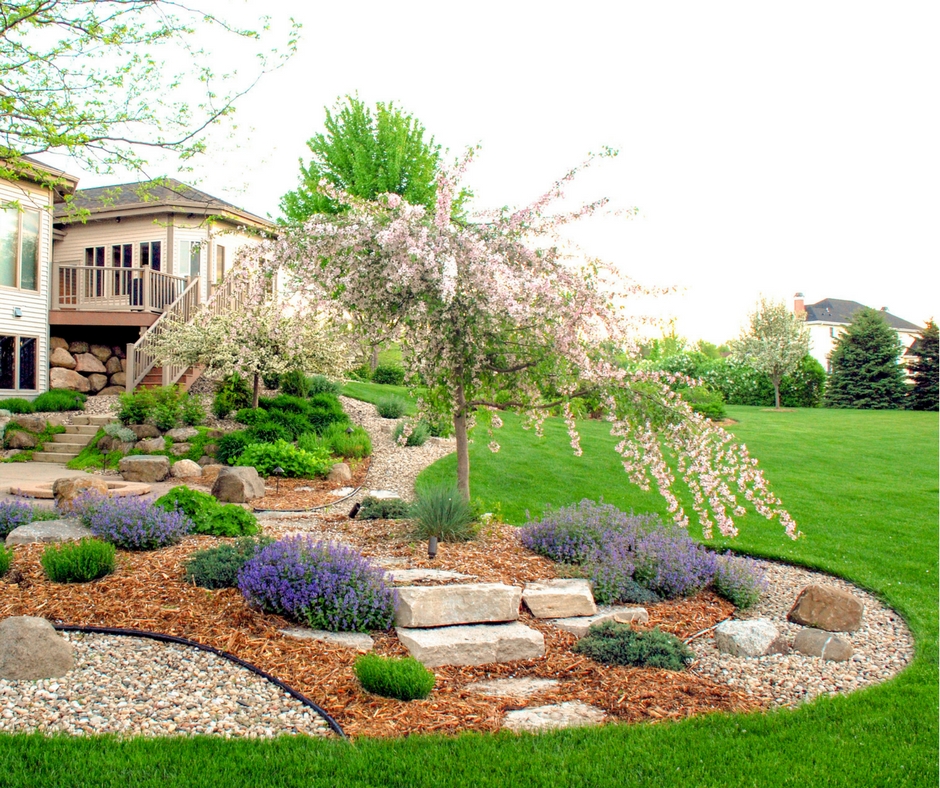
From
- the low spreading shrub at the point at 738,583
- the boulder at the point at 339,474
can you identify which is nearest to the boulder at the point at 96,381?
the boulder at the point at 339,474

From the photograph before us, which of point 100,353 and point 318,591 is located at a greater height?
point 100,353

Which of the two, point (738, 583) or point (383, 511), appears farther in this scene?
point (383, 511)

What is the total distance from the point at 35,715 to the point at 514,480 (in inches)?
317

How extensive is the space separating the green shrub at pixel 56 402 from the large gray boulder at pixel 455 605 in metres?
13.1

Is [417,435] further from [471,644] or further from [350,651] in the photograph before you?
[350,651]

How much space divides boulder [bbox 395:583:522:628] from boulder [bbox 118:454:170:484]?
722cm

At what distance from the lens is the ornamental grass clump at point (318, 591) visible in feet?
15.1

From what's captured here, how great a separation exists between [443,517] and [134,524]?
8.19 feet

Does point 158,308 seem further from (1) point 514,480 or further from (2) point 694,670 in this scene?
(2) point 694,670

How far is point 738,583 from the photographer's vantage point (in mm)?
5957

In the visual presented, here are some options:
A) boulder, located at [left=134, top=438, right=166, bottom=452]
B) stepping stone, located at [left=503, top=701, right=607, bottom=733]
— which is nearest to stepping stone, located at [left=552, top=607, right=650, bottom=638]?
stepping stone, located at [left=503, top=701, right=607, bottom=733]

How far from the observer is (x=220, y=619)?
14.8ft

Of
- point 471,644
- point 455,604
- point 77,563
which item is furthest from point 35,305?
point 471,644

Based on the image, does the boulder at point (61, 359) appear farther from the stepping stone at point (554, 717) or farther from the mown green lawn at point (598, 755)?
the stepping stone at point (554, 717)
